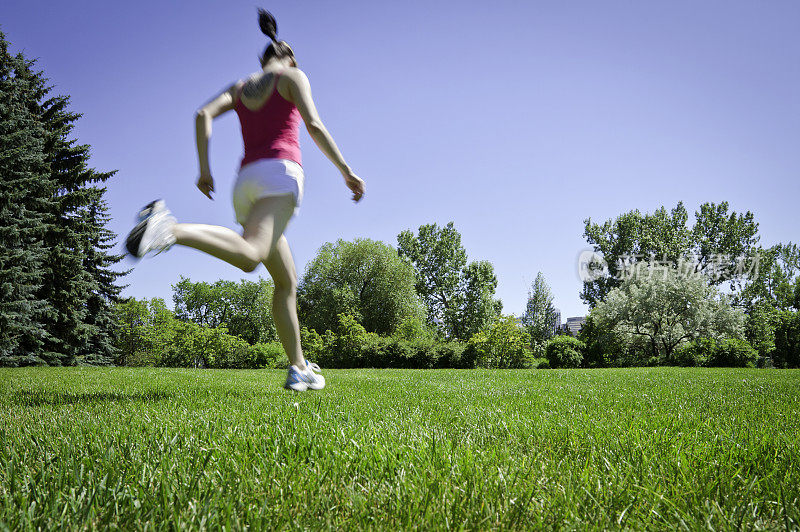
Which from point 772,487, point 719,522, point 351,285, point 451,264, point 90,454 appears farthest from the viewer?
point 451,264

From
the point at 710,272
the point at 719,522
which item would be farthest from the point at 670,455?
the point at 710,272

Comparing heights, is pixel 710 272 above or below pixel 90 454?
above

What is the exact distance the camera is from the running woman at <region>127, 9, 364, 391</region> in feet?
8.43

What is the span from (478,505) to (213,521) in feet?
2.40

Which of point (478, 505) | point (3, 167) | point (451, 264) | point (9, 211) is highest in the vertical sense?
point (451, 264)

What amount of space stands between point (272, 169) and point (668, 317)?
34.6 meters

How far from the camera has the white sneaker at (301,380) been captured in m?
3.07

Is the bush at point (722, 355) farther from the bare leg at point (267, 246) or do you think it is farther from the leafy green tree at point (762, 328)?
the bare leg at point (267, 246)

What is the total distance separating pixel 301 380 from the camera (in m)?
3.15

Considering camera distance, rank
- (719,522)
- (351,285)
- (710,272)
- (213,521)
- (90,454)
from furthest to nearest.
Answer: (710,272)
(351,285)
(90,454)
(719,522)
(213,521)

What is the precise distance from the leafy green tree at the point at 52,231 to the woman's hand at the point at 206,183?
54.0ft

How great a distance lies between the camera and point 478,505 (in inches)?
49.1

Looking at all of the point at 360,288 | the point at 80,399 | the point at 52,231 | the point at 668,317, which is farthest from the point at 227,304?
the point at 80,399

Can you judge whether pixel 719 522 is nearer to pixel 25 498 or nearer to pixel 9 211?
pixel 25 498
